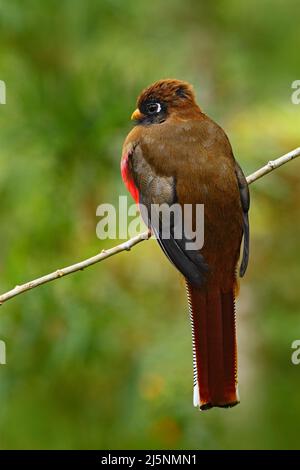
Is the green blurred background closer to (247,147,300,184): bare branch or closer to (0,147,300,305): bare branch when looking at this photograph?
(0,147,300,305): bare branch

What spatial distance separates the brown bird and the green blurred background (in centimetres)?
147

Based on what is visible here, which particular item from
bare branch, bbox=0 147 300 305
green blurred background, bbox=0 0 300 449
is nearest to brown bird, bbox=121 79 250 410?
bare branch, bbox=0 147 300 305

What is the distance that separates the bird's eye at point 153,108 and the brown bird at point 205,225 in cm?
23

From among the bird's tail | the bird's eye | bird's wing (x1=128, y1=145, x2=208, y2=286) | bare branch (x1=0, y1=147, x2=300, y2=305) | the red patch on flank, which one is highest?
the bird's eye

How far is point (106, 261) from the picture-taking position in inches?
266

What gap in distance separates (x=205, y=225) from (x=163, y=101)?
69cm

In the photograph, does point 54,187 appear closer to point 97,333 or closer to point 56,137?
point 56,137

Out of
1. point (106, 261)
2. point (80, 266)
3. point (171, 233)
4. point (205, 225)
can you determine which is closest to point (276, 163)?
point (205, 225)

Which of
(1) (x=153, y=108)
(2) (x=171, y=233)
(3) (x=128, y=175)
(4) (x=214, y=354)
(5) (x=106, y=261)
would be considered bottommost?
(4) (x=214, y=354)

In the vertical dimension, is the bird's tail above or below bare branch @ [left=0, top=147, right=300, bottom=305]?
below

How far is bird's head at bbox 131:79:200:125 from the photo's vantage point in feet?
16.5

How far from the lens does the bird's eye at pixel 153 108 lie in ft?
16.6

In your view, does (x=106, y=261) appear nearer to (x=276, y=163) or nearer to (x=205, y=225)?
(x=205, y=225)
